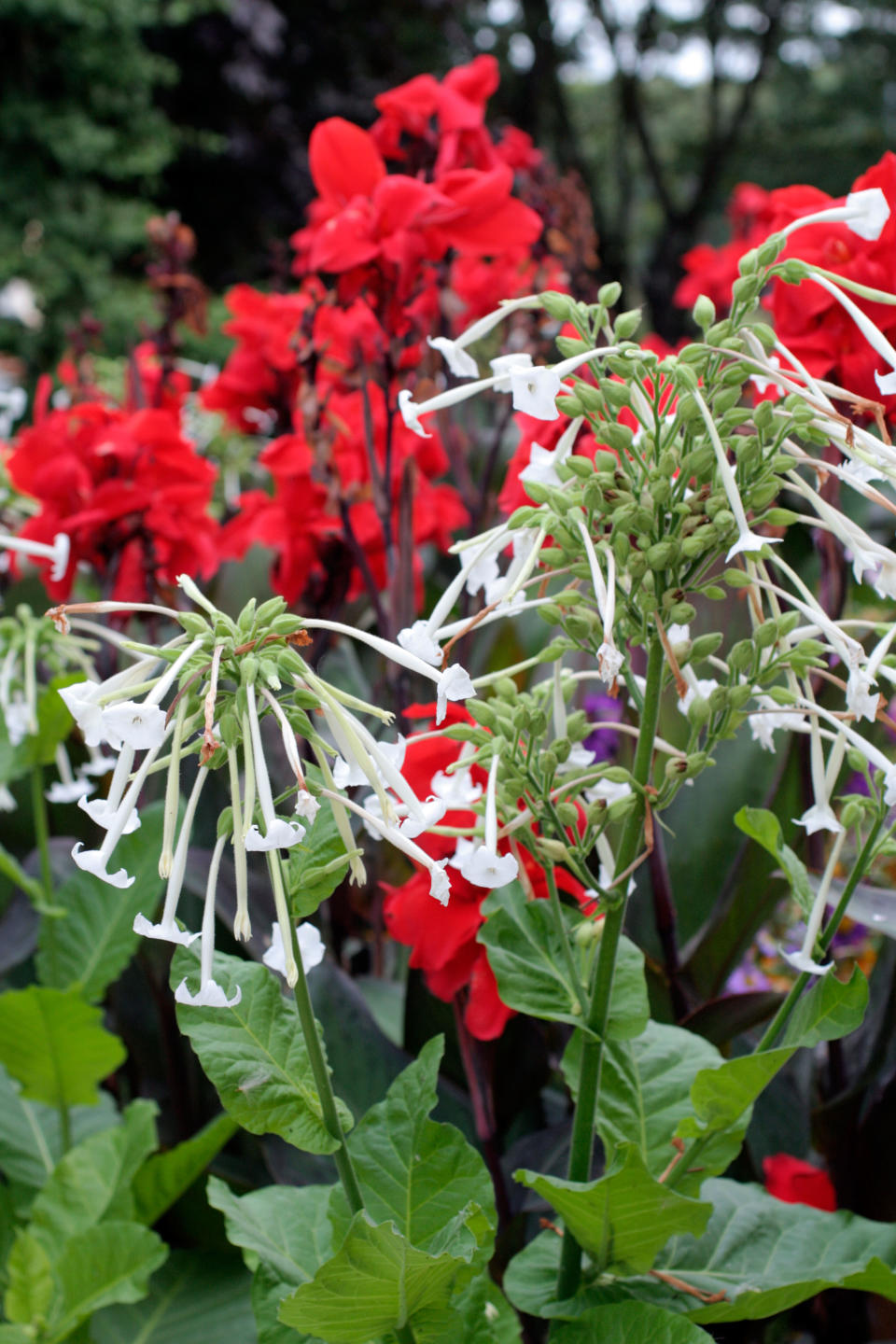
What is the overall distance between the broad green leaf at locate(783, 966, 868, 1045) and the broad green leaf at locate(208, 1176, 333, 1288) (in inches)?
11.1

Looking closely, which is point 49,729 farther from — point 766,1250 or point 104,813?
point 766,1250

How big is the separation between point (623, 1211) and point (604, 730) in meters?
0.61

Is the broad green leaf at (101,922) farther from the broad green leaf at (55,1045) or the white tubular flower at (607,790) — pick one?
the white tubular flower at (607,790)

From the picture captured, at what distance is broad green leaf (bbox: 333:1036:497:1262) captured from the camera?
1.90 ft

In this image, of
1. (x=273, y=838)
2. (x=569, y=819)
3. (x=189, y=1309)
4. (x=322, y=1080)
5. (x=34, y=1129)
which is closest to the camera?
(x=273, y=838)

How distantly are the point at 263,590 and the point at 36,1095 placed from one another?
0.73 meters

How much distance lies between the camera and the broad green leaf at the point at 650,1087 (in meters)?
0.62

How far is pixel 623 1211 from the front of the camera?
54 cm

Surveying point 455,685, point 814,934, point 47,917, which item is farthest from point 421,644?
point 47,917

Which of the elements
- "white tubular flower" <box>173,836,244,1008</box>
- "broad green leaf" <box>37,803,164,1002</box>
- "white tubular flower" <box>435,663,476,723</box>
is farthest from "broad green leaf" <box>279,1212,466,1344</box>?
"broad green leaf" <box>37,803,164,1002</box>

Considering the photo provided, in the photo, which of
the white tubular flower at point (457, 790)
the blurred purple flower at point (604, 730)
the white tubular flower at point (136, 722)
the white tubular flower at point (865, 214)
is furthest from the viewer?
the blurred purple flower at point (604, 730)

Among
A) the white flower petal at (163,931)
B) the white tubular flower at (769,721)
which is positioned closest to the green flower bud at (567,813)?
the white tubular flower at (769,721)

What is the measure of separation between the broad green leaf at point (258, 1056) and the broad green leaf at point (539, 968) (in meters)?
0.11

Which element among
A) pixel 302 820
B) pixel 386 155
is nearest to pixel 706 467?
pixel 302 820
